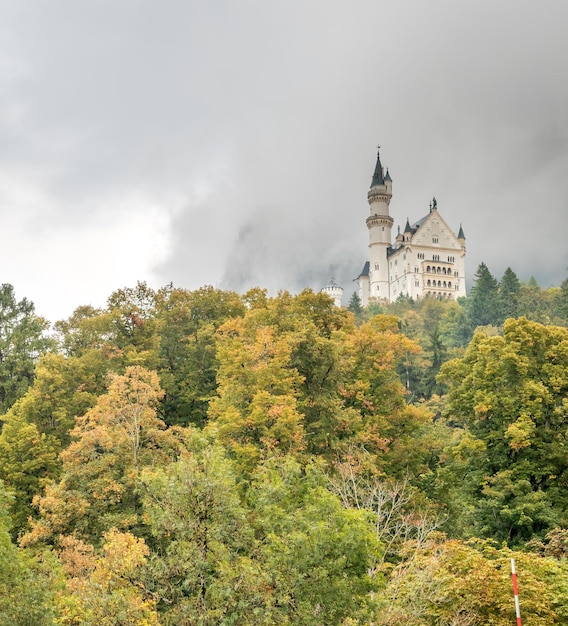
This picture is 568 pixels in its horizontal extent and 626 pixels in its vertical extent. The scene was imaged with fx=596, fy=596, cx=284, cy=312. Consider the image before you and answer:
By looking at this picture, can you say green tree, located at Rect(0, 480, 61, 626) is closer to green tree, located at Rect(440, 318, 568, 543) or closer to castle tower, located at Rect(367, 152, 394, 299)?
green tree, located at Rect(440, 318, 568, 543)

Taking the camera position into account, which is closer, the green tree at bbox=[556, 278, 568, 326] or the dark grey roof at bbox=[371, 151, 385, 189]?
the green tree at bbox=[556, 278, 568, 326]

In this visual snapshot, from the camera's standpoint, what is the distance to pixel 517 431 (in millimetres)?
22469

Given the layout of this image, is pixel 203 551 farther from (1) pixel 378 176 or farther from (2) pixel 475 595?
(1) pixel 378 176

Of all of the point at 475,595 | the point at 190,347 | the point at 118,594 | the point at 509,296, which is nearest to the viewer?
the point at 118,594

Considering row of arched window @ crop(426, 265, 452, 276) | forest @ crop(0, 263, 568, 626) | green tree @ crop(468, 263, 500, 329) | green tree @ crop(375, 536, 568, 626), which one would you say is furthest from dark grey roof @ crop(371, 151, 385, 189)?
green tree @ crop(375, 536, 568, 626)

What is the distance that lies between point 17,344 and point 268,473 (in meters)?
28.8

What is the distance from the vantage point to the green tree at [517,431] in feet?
72.8

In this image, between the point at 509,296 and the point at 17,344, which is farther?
A: the point at 509,296

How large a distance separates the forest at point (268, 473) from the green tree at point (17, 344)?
0.14 metres

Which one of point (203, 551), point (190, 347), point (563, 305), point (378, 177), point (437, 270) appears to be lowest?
point (203, 551)

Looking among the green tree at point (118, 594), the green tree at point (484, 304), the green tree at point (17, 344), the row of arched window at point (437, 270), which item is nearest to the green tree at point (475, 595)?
the green tree at point (118, 594)

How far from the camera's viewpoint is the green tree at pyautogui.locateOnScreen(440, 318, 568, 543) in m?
22.2

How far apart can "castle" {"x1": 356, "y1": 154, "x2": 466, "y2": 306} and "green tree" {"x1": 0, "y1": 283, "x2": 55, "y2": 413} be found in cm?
8041

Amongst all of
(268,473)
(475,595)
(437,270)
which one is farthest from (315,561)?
(437,270)
